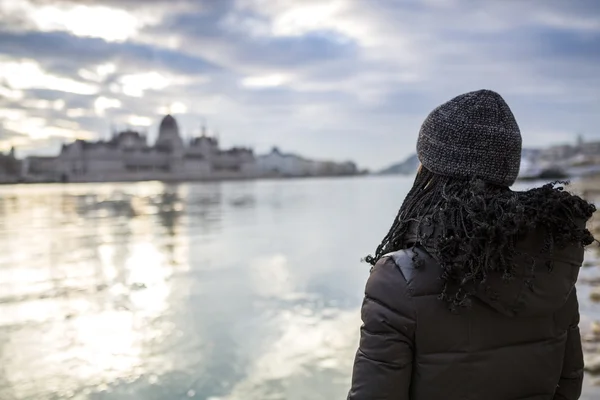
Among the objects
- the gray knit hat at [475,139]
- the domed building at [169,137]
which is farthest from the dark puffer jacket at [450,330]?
the domed building at [169,137]

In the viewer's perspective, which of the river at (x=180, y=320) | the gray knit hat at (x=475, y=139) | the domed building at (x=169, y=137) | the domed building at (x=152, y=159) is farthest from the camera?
the domed building at (x=169, y=137)

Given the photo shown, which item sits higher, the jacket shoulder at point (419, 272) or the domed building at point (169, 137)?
the domed building at point (169, 137)

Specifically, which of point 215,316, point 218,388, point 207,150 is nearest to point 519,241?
point 218,388

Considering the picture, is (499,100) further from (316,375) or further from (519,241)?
(316,375)

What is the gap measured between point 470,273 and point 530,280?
0.15 m

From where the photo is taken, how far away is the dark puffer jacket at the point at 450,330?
1327 millimetres

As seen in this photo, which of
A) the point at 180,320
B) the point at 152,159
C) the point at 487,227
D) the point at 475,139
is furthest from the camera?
the point at 152,159

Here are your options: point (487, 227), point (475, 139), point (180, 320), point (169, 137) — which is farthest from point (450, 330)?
point (169, 137)

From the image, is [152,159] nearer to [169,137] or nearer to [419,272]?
[169,137]

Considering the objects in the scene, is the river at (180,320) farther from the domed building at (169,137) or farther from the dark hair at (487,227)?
the domed building at (169,137)

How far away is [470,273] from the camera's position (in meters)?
1.31

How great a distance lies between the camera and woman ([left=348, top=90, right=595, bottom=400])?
131 cm

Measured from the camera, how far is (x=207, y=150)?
16025cm

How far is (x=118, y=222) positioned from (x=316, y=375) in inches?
656
